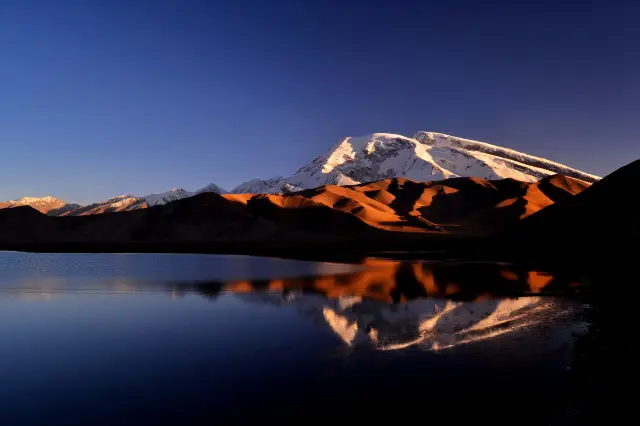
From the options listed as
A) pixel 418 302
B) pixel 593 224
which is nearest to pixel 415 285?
pixel 418 302

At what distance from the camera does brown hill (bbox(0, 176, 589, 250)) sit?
14325 centimetres

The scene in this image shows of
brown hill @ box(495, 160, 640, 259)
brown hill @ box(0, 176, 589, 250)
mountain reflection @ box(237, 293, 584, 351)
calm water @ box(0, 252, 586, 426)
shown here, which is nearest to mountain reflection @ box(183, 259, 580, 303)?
calm water @ box(0, 252, 586, 426)

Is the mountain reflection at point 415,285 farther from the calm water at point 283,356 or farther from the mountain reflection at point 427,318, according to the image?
the mountain reflection at point 427,318

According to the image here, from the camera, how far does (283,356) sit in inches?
663

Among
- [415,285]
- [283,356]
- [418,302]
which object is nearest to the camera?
[283,356]

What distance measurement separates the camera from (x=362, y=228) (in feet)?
474

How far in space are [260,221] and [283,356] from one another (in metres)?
134

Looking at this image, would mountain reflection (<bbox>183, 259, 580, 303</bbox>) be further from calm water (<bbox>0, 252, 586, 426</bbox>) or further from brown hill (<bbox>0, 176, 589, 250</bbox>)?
brown hill (<bbox>0, 176, 589, 250</bbox>)

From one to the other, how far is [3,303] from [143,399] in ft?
68.5

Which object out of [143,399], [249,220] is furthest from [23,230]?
[143,399]

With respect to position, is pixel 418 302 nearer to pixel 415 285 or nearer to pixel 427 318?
pixel 427 318

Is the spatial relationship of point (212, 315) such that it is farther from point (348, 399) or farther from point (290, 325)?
point (348, 399)

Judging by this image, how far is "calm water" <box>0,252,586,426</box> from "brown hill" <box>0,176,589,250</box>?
346ft

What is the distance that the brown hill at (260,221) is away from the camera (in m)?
143
